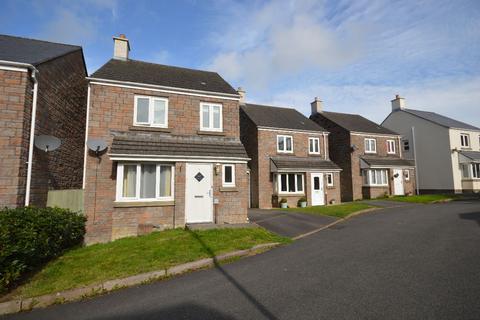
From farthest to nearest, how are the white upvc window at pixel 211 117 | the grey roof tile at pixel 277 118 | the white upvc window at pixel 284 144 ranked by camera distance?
the grey roof tile at pixel 277 118 < the white upvc window at pixel 284 144 < the white upvc window at pixel 211 117

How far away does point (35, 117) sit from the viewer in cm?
1005

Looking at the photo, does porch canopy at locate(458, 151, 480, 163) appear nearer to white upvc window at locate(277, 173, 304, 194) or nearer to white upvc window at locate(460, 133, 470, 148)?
white upvc window at locate(460, 133, 470, 148)

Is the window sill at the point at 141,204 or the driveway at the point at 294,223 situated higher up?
the window sill at the point at 141,204

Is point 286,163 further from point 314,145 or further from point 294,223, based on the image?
point 294,223

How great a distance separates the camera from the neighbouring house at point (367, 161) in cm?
2619

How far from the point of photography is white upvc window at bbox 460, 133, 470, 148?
30.1 meters

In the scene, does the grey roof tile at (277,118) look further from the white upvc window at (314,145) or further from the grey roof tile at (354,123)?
the grey roof tile at (354,123)

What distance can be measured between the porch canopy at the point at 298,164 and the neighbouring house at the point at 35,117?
13.4 m

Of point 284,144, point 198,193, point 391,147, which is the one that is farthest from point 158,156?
point 391,147

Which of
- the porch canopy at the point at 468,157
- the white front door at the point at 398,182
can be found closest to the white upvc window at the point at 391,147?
the white front door at the point at 398,182

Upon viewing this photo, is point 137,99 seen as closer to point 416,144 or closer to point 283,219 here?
point 283,219

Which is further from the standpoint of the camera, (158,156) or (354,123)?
(354,123)

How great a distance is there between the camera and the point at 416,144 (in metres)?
31.6

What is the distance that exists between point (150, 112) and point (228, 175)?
15.4ft
